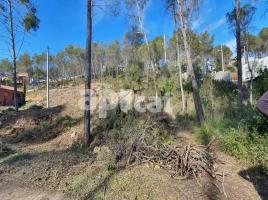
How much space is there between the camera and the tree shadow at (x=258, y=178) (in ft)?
17.9

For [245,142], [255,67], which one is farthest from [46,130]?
[255,67]

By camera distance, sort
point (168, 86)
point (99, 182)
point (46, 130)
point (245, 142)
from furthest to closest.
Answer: point (168, 86)
point (46, 130)
point (245, 142)
point (99, 182)

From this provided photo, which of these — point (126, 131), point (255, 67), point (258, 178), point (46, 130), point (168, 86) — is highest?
point (255, 67)

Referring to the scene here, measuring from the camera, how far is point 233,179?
19.5ft

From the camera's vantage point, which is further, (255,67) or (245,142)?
(255,67)

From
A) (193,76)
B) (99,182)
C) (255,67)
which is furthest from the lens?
(255,67)

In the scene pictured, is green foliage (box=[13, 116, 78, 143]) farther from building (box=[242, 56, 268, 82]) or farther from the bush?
building (box=[242, 56, 268, 82])

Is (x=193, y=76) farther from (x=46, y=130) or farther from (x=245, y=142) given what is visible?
(x=46, y=130)

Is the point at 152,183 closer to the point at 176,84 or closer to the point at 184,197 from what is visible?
the point at 184,197

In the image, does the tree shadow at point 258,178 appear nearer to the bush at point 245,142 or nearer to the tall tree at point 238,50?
the bush at point 245,142

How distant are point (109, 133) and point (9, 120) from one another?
7.36m

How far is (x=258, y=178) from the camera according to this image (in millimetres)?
6012

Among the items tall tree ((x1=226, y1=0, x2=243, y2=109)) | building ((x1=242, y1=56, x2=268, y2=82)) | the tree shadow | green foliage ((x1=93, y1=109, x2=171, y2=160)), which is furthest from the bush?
building ((x1=242, y1=56, x2=268, y2=82))

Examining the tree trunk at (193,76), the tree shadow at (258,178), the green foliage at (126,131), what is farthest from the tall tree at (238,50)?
the tree shadow at (258,178)
